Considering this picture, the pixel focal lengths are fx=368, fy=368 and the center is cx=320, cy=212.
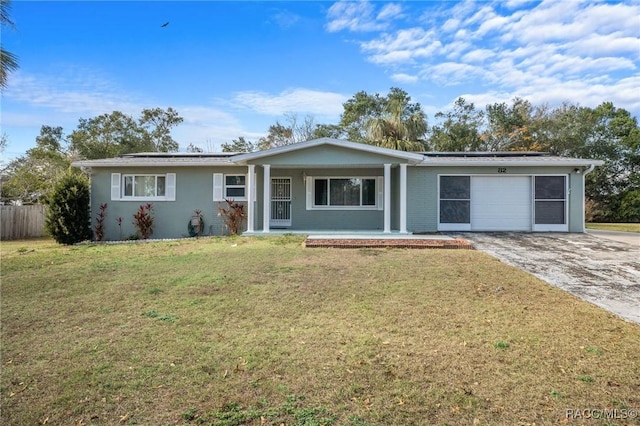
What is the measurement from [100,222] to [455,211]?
12.4m

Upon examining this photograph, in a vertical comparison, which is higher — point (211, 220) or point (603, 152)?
point (603, 152)

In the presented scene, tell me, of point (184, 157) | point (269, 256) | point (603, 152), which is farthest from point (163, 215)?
point (603, 152)

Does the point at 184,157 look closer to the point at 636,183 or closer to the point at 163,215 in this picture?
the point at 163,215

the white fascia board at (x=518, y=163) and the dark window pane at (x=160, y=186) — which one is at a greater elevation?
the white fascia board at (x=518, y=163)

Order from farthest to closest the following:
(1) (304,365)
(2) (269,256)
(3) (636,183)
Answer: (3) (636,183) → (2) (269,256) → (1) (304,365)

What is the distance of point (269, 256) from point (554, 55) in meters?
13.2

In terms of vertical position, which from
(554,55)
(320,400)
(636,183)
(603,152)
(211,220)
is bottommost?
(320,400)

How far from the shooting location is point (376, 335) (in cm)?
385

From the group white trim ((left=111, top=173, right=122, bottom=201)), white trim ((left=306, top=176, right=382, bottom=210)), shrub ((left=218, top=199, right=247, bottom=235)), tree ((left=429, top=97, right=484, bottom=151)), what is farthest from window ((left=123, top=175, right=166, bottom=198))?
tree ((left=429, top=97, right=484, bottom=151))

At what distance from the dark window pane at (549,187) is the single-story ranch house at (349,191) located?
0.03m

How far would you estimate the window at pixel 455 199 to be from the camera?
42.0 ft

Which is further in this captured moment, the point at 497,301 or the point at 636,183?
the point at 636,183

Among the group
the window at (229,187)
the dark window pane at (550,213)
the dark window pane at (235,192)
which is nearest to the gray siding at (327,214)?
the window at (229,187)

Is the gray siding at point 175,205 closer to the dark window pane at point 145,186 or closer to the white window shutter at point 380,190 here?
the dark window pane at point 145,186
